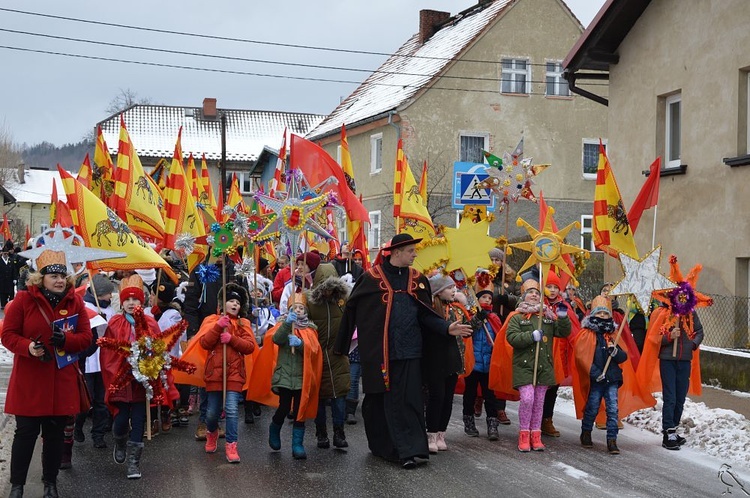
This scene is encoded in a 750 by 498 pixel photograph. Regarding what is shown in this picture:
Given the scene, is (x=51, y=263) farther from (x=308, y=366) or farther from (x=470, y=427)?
(x=470, y=427)

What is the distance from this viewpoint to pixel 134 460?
8.23 meters

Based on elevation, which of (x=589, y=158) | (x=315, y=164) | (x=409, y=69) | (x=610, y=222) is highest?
(x=409, y=69)

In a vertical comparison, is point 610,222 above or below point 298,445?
above

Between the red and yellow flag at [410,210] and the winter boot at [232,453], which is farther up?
the red and yellow flag at [410,210]

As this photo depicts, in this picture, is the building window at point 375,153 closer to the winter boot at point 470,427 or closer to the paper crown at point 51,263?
the winter boot at point 470,427

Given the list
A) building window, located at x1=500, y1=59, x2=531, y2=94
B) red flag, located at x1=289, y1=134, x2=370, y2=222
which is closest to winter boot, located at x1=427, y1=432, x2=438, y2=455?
red flag, located at x1=289, y1=134, x2=370, y2=222

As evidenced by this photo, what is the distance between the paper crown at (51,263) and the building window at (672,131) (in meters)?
12.7

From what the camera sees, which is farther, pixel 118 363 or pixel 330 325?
pixel 330 325

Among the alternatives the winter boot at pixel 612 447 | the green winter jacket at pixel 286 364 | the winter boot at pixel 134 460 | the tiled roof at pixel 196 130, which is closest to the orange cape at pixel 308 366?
the green winter jacket at pixel 286 364

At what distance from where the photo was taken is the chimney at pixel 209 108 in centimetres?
6588

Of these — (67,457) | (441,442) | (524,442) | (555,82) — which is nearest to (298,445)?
(441,442)

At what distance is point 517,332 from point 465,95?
1028 inches

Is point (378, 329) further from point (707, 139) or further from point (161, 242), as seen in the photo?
point (707, 139)

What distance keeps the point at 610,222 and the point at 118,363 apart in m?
5.66
